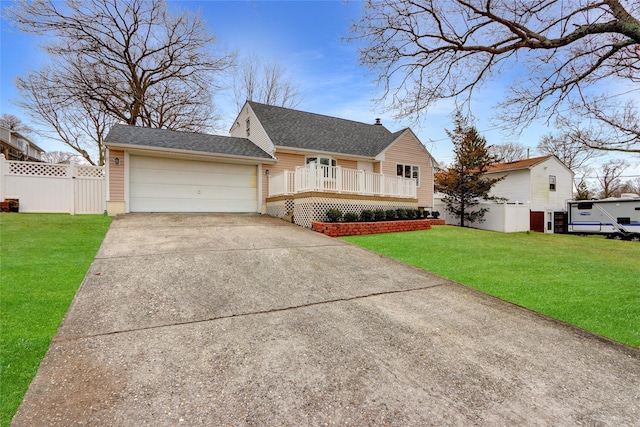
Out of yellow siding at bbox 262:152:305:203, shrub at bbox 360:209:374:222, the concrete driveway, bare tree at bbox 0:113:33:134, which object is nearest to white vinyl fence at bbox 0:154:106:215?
yellow siding at bbox 262:152:305:203

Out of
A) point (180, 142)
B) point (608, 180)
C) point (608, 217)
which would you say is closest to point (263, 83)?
point (180, 142)

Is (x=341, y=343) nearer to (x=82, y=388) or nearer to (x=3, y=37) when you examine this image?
(x=82, y=388)

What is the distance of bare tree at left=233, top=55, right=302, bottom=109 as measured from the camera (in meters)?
25.2

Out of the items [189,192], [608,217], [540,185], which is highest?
[540,185]

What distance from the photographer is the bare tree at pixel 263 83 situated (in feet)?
82.7

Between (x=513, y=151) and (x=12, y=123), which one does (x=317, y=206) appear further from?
(x=12, y=123)

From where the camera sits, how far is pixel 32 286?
4.08 meters

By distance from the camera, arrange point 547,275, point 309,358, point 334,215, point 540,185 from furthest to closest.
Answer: point 540,185, point 334,215, point 547,275, point 309,358

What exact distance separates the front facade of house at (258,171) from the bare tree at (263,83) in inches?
399

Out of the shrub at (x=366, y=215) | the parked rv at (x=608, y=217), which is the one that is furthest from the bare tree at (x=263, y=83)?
the parked rv at (x=608, y=217)

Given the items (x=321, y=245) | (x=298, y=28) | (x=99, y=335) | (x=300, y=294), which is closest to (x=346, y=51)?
(x=298, y=28)

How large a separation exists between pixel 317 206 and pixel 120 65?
16.7m

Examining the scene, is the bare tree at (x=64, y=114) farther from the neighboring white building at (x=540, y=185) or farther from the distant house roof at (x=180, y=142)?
the neighboring white building at (x=540, y=185)

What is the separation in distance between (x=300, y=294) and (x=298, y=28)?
7.16 meters
